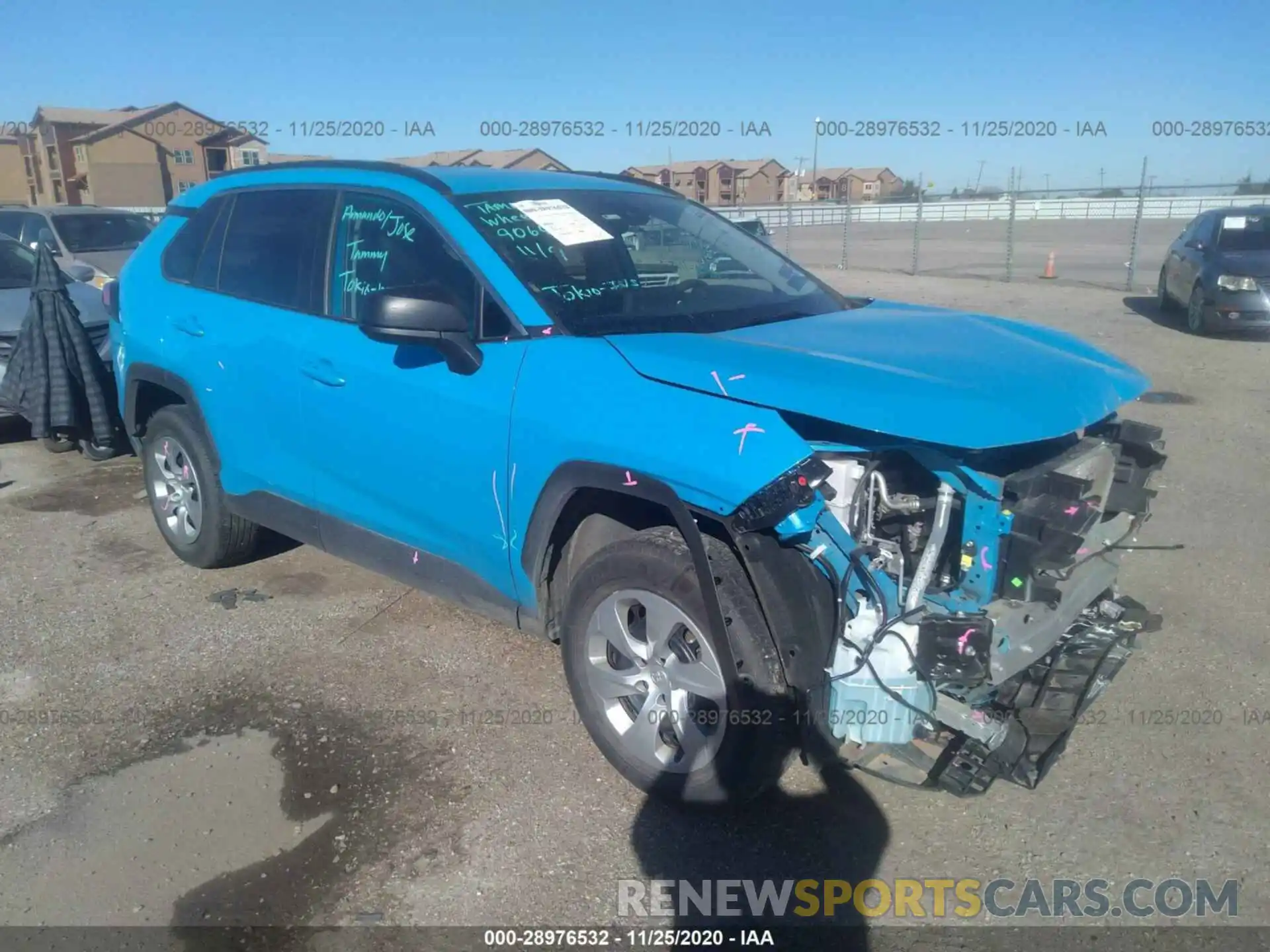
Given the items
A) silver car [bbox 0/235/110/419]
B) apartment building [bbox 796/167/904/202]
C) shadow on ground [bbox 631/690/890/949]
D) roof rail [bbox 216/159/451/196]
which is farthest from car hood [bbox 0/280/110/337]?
apartment building [bbox 796/167/904/202]

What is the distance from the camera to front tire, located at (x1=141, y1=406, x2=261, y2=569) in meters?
4.66

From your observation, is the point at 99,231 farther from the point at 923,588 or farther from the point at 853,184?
the point at 853,184

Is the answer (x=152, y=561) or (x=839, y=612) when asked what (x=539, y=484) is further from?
(x=152, y=561)

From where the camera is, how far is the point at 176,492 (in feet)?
16.4

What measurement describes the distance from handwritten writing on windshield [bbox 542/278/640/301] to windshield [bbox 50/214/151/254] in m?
10.8

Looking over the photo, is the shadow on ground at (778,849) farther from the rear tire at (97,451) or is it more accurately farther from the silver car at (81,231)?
the silver car at (81,231)

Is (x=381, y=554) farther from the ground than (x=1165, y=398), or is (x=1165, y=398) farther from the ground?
(x=381, y=554)

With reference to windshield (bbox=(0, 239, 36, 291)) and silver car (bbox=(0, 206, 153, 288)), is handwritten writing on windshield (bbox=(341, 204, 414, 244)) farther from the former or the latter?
silver car (bbox=(0, 206, 153, 288))

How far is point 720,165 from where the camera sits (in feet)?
168

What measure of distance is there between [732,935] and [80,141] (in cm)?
4258

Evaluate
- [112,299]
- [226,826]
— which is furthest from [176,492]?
[226,826]

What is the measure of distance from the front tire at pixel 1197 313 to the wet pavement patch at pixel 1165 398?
399 cm

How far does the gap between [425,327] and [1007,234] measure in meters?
33.1

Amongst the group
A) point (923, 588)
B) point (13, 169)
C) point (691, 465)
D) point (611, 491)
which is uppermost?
point (13, 169)
